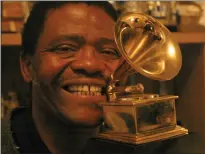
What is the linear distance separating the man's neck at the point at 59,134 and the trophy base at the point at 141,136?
0.56ft

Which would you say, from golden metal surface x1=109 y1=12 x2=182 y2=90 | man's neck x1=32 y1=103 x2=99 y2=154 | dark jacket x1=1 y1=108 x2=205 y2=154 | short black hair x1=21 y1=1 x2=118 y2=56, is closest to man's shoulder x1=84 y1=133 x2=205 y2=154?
dark jacket x1=1 y1=108 x2=205 y2=154

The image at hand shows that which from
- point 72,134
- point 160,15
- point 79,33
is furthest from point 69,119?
point 160,15

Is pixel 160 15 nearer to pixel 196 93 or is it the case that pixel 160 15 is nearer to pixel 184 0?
pixel 184 0

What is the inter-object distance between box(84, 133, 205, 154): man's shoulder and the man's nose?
0.88ft

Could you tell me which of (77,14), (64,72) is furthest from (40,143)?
(77,14)

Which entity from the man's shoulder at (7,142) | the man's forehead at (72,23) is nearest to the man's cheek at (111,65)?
the man's forehead at (72,23)

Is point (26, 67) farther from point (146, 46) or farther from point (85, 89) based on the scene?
point (146, 46)

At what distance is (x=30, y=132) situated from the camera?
111cm

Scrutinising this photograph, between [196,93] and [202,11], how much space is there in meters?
0.39

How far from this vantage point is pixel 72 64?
1.04m

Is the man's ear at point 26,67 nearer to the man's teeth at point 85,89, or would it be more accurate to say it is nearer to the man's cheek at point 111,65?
the man's teeth at point 85,89

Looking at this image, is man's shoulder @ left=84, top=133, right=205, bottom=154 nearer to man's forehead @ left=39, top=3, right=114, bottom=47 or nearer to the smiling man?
the smiling man

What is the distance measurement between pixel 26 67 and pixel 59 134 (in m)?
0.32

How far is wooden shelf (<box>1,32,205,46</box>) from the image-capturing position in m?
1.09
